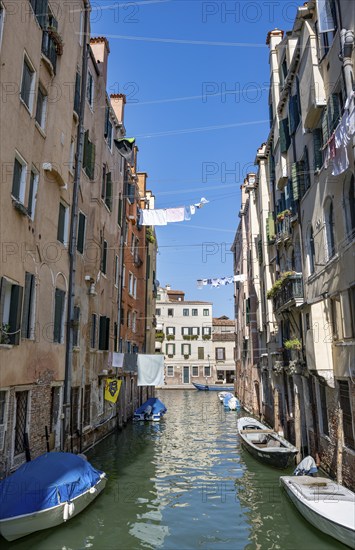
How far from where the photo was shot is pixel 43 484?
8.13 m

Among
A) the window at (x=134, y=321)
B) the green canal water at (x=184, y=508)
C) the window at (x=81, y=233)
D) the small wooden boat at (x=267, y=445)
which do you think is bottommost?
the green canal water at (x=184, y=508)

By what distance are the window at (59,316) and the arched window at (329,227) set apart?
7.74m

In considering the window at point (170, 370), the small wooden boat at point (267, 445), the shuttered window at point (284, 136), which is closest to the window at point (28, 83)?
the shuttered window at point (284, 136)

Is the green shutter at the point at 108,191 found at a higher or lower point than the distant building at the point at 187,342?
higher

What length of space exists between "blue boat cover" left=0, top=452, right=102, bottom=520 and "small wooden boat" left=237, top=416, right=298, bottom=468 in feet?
20.6

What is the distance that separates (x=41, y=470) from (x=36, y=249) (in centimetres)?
522

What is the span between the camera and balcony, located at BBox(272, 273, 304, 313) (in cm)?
1481

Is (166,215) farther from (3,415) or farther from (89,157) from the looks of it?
(3,415)

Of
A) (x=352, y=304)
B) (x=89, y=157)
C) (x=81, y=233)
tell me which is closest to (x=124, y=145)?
(x=89, y=157)

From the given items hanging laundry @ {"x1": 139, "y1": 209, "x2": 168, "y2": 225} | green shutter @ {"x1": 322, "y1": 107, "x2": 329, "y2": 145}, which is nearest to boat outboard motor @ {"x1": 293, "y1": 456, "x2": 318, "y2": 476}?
green shutter @ {"x1": 322, "y1": 107, "x2": 329, "y2": 145}

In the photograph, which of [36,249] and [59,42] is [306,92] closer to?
[59,42]

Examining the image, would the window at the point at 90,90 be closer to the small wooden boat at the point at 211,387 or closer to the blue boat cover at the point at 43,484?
the blue boat cover at the point at 43,484

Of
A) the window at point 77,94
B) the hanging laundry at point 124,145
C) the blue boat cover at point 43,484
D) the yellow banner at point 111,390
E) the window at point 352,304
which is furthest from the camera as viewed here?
the hanging laundry at point 124,145

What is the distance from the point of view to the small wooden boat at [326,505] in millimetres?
7375
